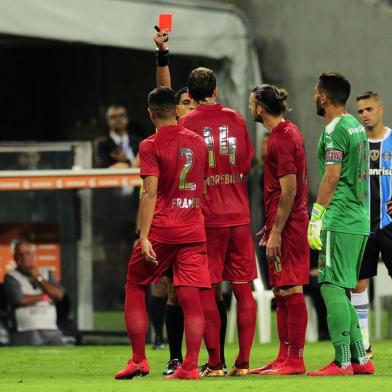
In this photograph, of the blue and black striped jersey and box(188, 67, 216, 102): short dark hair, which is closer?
box(188, 67, 216, 102): short dark hair

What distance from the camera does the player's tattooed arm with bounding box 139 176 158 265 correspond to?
33.6 ft

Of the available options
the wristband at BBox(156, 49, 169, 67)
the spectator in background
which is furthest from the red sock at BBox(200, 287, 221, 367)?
the spectator in background

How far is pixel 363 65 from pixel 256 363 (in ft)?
17.9

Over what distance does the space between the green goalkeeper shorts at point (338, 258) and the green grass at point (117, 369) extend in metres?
0.69

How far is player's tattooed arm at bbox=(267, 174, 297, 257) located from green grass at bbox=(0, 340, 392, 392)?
0.95 meters

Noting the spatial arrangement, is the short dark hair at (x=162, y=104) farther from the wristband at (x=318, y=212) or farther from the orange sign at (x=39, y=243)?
the orange sign at (x=39, y=243)

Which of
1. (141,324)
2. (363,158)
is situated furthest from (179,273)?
(363,158)

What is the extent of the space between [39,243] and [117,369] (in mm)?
3899

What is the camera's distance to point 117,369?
12.3 metres

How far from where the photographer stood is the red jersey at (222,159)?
35.8 ft

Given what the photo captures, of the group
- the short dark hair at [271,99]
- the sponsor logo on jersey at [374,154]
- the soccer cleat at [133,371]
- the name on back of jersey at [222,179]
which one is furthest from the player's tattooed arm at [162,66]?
the sponsor logo on jersey at [374,154]

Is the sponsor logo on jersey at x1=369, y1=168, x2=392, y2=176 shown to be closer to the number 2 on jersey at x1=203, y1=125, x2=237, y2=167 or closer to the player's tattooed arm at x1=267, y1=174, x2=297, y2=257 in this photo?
the player's tattooed arm at x1=267, y1=174, x2=297, y2=257

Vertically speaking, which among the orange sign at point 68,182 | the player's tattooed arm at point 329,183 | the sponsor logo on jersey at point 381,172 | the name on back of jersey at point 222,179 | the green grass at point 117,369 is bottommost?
the green grass at point 117,369

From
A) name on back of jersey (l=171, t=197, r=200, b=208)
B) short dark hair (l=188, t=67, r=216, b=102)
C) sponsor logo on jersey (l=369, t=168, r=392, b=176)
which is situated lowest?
name on back of jersey (l=171, t=197, r=200, b=208)
